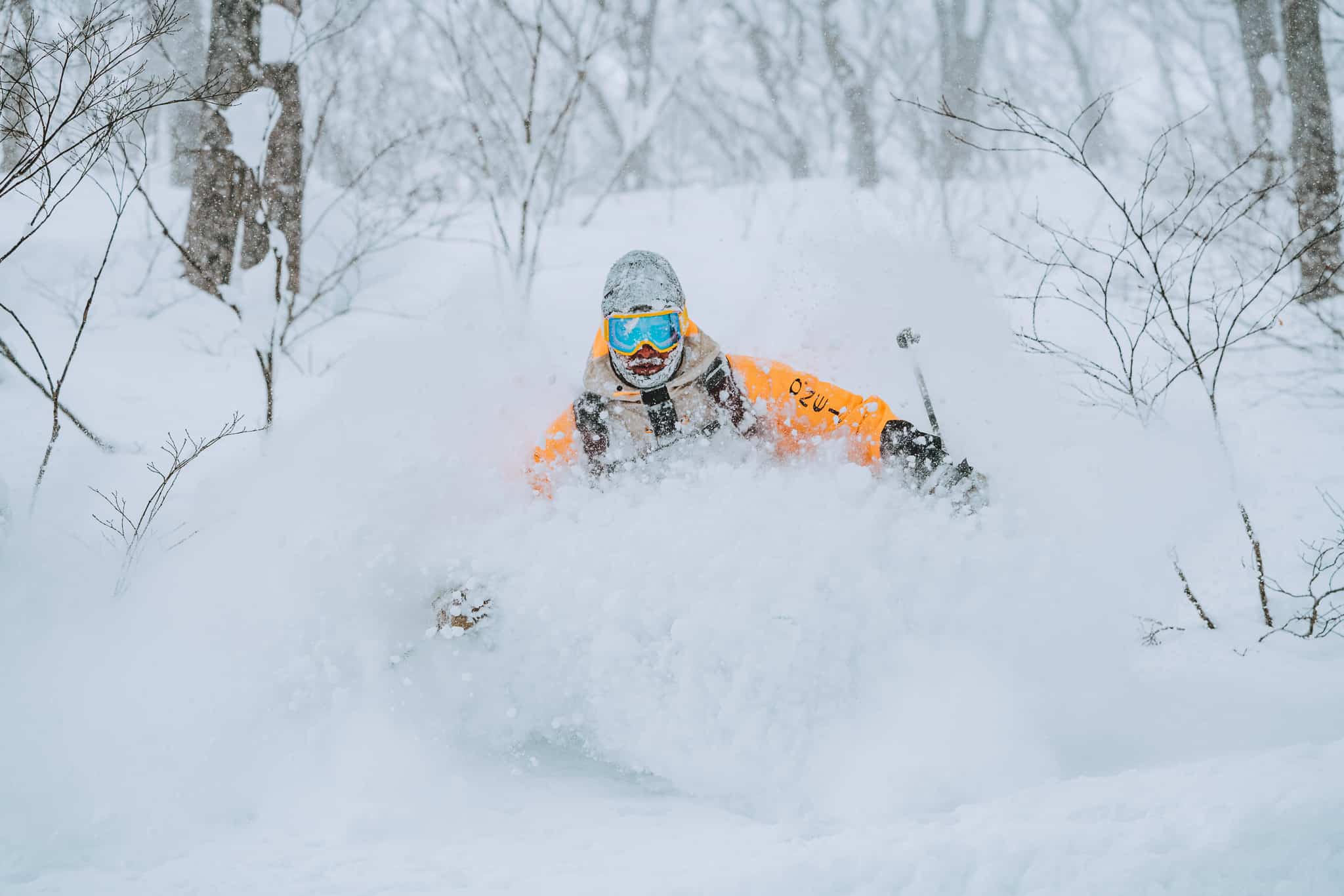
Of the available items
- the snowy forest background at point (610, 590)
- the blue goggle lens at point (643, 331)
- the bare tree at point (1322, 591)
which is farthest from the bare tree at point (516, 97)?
the bare tree at point (1322, 591)

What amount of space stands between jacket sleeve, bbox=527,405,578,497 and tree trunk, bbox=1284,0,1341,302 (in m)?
4.94

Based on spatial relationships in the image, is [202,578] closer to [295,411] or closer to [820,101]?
[295,411]

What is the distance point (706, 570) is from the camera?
106 inches

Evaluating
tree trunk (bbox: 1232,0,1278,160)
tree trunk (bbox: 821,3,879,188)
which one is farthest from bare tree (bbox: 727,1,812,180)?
tree trunk (bbox: 1232,0,1278,160)

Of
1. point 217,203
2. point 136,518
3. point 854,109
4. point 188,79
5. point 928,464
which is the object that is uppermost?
point 854,109

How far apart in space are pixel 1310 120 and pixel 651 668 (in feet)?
20.8

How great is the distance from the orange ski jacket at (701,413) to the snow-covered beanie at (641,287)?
0.17 m

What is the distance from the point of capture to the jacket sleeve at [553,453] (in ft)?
10.7

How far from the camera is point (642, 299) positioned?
3.09m

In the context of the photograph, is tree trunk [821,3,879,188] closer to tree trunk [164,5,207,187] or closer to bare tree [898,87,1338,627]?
bare tree [898,87,1338,627]

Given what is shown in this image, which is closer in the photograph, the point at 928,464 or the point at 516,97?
the point at 928,464

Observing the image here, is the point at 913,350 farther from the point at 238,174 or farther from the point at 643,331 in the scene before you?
the point at 238,174

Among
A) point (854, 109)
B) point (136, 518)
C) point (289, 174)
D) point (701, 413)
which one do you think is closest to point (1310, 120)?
point (701, 413)

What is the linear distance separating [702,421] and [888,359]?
153 centimetres
